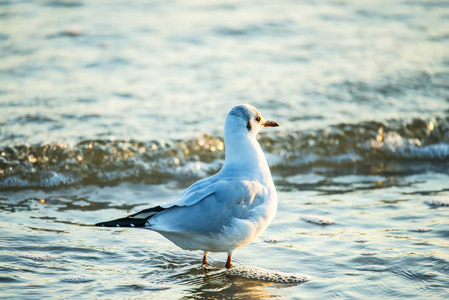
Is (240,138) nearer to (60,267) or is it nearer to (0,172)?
(60,267)

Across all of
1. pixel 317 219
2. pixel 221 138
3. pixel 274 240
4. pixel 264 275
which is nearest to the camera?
pixel 264 275

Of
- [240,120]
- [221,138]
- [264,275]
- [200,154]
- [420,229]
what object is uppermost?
[240,120]

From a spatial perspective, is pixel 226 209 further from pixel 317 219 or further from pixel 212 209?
pixel 317 219

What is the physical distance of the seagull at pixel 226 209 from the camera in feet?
13.0

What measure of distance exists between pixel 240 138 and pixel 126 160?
2741 millimetres

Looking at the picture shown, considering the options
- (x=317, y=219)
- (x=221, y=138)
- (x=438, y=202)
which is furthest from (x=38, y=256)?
(x=438, y=202)

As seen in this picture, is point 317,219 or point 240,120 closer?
point 240,120

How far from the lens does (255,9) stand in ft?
41.3

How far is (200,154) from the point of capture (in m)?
7.16

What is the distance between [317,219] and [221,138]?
2365 millimetres

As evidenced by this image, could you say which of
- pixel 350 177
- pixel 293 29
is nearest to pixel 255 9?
pixel 293 29

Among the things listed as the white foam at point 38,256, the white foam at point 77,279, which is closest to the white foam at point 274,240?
the white foam at point 77,279

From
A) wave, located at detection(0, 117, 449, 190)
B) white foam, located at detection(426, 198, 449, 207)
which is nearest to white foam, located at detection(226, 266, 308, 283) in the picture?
white foam, located at detection(426, 198, 449, 207)

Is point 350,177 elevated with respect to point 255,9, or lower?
lower
